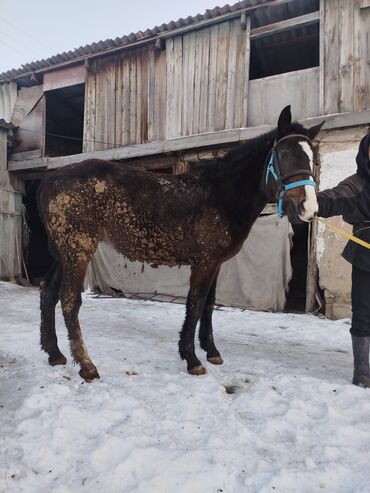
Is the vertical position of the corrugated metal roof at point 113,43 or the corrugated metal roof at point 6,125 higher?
the corrugated metal roof at point 113,43

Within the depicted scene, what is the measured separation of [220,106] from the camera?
27.0 feet

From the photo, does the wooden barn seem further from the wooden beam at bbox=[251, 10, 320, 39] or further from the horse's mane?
the horse's mane

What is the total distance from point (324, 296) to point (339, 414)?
5.06 m

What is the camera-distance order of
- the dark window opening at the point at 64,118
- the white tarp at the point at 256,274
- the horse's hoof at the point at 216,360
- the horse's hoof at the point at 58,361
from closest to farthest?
the horse's hoof at the point at 58,361 → the horse's hoof at the point at 216,360 → the white tarp at the point at 256,274 → the dark window opening at the point at 64,118

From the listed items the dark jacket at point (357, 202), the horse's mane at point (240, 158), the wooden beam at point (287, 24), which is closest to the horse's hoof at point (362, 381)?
the dark jacket at point (357, 202)

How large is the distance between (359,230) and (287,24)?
6.53 m

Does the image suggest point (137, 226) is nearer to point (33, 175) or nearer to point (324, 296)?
point (324, 296)

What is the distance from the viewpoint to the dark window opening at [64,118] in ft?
37.5

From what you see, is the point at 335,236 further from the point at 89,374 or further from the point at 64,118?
the point at 64,118

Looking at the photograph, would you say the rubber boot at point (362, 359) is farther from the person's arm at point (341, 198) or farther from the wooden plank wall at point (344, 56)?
the wooden plank wall at point (344, 56)

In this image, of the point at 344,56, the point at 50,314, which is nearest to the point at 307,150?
the point at 50,314

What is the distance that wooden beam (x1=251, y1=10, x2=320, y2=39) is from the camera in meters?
7.38

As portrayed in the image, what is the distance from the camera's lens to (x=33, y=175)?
37.2ft

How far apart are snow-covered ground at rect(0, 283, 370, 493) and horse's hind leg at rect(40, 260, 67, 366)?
0.14 metres
